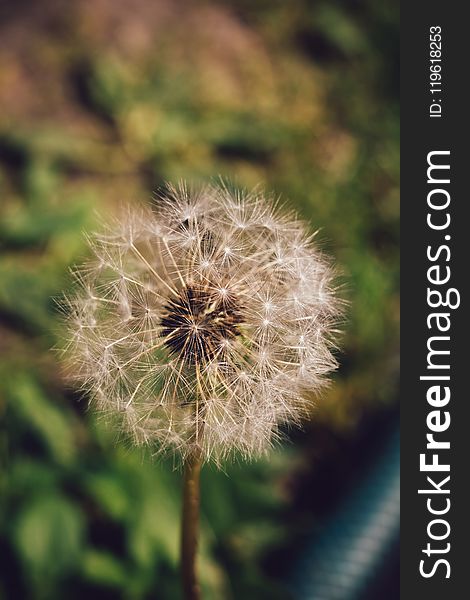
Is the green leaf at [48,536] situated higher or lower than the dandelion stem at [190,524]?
higher

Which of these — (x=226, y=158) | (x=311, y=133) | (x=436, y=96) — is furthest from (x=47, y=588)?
(x=311, y=133)

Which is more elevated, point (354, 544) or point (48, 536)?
point (354, 544)

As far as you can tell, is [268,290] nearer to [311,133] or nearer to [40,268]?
[40,268]

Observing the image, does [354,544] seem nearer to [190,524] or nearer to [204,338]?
[190,524]

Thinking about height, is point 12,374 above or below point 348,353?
below

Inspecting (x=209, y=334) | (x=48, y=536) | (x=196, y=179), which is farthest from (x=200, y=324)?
(x=196, y=179)

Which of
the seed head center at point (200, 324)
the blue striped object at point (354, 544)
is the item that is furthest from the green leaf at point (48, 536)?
the seed head center at point (200, 324)

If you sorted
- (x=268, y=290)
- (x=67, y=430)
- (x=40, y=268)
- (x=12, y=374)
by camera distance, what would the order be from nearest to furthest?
(x=268, y=290) → (x=67, y=430) → (x=12, y=374) → (x=40, y=268)

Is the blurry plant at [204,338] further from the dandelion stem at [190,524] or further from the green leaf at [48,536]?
the green leaf at [48,536]
